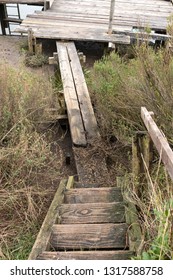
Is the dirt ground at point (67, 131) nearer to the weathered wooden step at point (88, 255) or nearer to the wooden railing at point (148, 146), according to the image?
the wooden railing at point (148, 146)

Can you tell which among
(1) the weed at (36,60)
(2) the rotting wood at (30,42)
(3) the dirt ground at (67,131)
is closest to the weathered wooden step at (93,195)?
(3) the dirt ground at (67,131)

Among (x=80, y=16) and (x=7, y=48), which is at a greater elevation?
(x=80, y=16)

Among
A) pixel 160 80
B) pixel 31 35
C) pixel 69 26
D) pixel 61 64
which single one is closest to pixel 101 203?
pixel 160 80

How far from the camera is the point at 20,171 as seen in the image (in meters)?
3.75

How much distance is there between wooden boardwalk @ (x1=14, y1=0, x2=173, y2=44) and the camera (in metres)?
8.41

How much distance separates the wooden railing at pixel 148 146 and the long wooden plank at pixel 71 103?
5.61 ft

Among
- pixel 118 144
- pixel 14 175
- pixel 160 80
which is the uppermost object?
pixel 160 80

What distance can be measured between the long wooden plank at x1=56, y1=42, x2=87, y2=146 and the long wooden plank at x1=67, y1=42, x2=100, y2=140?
0.24 feet

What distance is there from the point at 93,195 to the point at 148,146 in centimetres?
108

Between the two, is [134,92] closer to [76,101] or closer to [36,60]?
[76,101]

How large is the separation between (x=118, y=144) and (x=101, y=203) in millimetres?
1743

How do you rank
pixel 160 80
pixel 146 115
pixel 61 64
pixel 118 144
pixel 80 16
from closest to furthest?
1. pixel 146 115
2. pixel 160 80
3. pixel 118 144
4. pixel 61 64
5. pixel 80 16

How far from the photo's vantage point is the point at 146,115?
276 centimetres

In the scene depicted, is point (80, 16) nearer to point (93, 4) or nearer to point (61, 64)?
point (93, 4)
